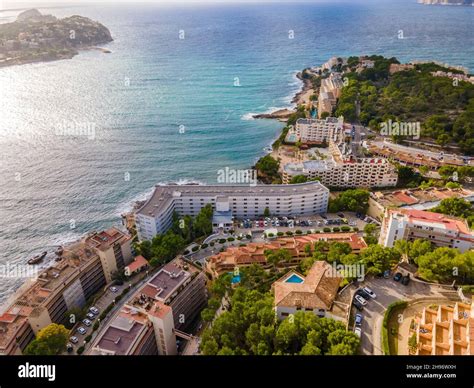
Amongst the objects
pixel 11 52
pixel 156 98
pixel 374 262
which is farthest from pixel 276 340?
pixel 11 52

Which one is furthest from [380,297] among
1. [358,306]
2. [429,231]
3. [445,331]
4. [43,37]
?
[43,37]

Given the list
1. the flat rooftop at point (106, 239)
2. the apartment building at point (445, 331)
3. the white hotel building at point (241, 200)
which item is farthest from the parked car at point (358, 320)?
the flat rooftop at point (106, 239)

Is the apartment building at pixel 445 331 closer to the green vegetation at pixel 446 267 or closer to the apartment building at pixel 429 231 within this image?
the green vegetation at pixel 446 267

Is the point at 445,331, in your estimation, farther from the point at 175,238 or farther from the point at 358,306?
the point at 175,238

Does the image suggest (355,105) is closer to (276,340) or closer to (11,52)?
(276,340)

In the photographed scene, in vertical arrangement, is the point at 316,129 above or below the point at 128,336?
above
